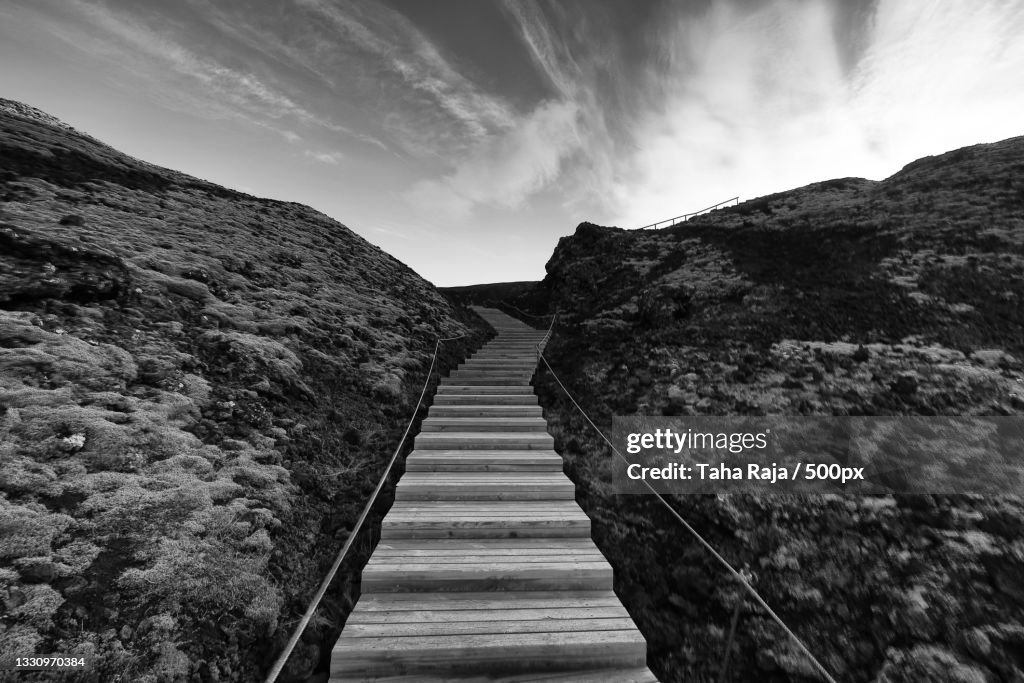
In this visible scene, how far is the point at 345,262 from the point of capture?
1143 centimetres

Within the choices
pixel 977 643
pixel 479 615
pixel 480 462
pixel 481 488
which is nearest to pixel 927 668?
pixel 977 643

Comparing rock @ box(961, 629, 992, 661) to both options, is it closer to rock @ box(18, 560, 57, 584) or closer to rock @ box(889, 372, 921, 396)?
rock @ box(889, 372, 921, 396)

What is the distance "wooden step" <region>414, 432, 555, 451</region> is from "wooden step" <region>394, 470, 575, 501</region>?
30.3 inches

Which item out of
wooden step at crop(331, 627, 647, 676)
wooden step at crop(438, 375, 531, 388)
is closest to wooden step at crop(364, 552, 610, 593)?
wooden step at crop(331, 627, 647, 676)

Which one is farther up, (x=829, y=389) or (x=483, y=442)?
(x=829, y=389)

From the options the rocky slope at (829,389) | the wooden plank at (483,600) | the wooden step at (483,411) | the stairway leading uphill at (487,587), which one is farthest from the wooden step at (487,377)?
the wooden plank at (483,600)

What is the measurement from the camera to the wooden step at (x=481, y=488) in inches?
194

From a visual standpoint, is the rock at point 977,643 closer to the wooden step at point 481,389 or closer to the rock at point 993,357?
the rock at point 993,357

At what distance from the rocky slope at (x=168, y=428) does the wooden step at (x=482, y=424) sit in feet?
2.34

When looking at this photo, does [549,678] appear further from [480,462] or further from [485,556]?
[480,462]

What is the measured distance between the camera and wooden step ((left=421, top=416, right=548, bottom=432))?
6498 mm

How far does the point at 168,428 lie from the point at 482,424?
4.09 meters

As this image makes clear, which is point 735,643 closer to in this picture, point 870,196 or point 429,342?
point 429,342

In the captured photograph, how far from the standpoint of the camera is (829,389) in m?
5.98
